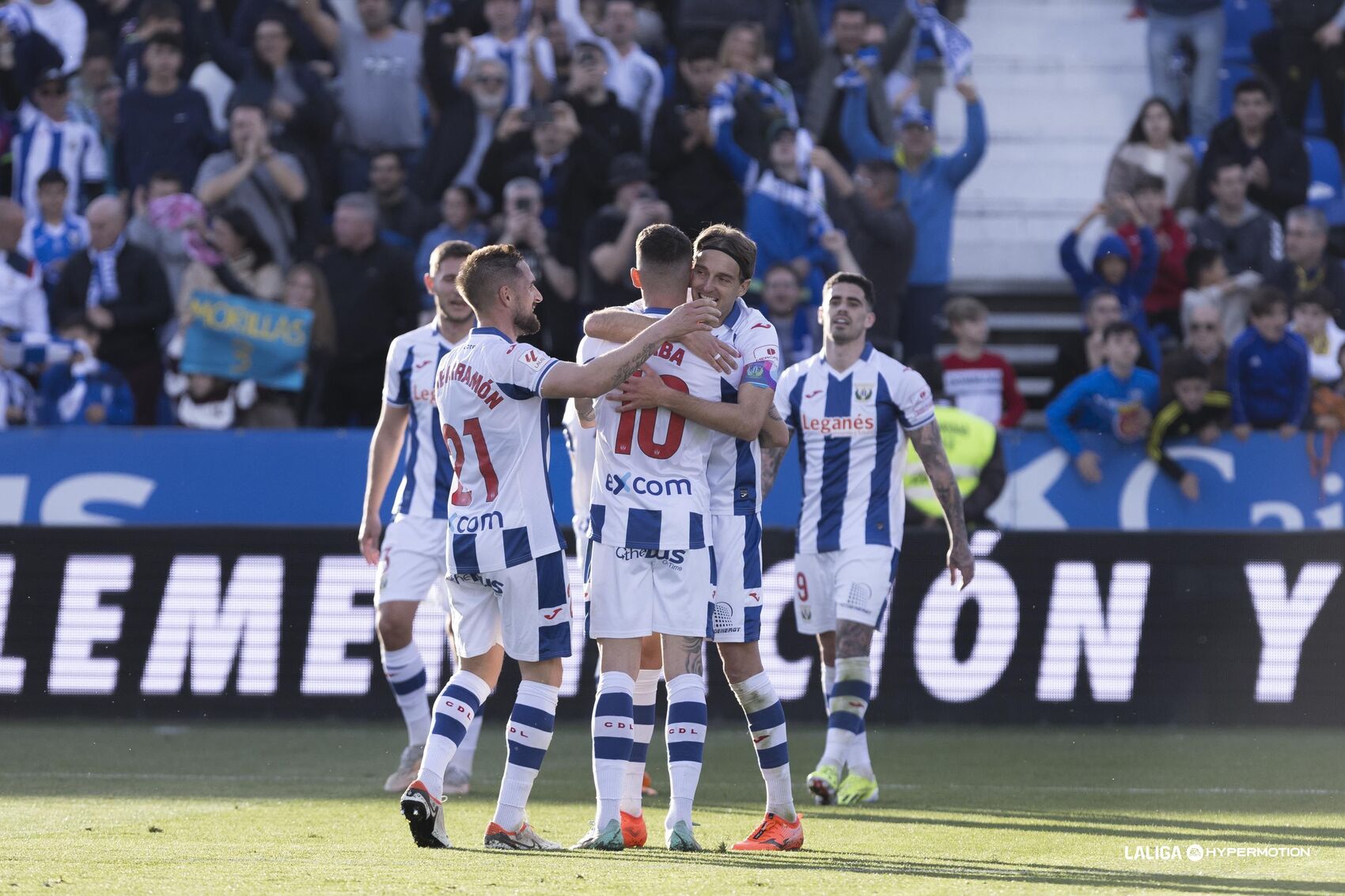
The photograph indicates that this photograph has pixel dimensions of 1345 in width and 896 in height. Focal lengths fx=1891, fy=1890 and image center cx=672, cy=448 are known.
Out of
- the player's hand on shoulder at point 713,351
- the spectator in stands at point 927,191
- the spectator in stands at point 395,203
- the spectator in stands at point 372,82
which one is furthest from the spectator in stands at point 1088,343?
the player's hand on shoulder at point 713,351

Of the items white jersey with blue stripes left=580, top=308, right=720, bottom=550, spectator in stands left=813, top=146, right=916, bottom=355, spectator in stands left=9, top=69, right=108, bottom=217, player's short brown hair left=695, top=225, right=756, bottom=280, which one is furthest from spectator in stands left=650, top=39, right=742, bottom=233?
white jersey with blue stripes left=580, top=308, right=720, bottom=550

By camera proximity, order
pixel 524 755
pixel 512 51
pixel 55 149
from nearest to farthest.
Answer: pixel 524 755 → pixel 512 51 → pixel 55 149

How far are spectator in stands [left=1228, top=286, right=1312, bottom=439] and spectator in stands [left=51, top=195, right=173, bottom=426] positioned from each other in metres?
7.78

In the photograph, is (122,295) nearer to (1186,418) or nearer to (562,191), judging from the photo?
(562,191)

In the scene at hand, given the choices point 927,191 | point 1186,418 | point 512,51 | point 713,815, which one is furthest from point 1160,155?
point 713,815

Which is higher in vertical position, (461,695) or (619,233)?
(619,233)

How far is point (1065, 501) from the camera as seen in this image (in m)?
13.2

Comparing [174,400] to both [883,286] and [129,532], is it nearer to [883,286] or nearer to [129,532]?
[129,532]

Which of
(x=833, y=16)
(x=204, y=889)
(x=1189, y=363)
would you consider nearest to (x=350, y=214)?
(x=833, y=16)

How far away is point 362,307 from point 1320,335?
23.2 ft

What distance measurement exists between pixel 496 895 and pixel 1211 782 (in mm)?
4967

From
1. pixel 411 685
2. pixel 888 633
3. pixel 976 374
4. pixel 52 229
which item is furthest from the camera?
pixel 52 229

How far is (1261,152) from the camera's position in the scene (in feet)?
51.2

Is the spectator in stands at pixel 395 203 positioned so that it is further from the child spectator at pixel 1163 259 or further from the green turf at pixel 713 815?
the child spectator at pixel 1163 259
